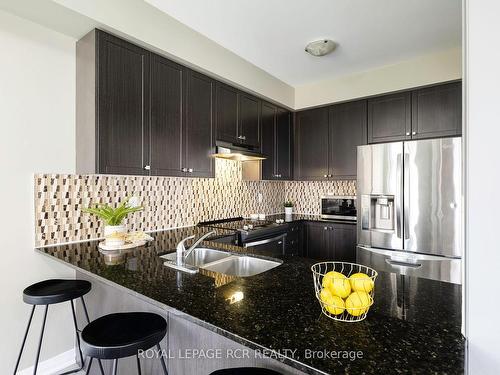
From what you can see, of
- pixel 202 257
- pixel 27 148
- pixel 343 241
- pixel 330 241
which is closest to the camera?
pixel 27 148

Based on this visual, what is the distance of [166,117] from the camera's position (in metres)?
2.36

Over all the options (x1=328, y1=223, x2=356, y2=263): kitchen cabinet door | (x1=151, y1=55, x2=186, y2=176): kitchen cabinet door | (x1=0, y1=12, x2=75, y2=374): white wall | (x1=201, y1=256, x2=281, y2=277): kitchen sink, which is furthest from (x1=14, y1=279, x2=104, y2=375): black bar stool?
(x1=328, y1=223, x2=356, y2=263): kitchen cabinet door

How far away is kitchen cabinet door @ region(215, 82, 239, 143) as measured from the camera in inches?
113

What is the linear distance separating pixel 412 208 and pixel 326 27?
1803 millimetres

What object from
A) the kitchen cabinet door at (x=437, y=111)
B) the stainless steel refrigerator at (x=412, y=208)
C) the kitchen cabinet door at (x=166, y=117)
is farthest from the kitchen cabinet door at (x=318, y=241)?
the kitchen cabinet door at (x=166, y=117)

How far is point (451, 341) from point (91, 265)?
1572 mm

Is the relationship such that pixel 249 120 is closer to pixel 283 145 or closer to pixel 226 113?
pixel 226 113

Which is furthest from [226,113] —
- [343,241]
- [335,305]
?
[335,305]

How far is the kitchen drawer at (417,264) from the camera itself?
2.47 metres

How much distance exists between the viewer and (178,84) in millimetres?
2459

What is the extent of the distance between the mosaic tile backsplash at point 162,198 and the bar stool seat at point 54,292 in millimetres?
366

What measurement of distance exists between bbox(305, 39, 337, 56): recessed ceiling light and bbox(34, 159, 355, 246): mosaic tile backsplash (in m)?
1.51

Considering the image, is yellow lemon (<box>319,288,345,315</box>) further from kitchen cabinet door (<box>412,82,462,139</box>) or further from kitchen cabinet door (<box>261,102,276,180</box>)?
kitchen cabinet door (<box>412,82,462,139</box>)
